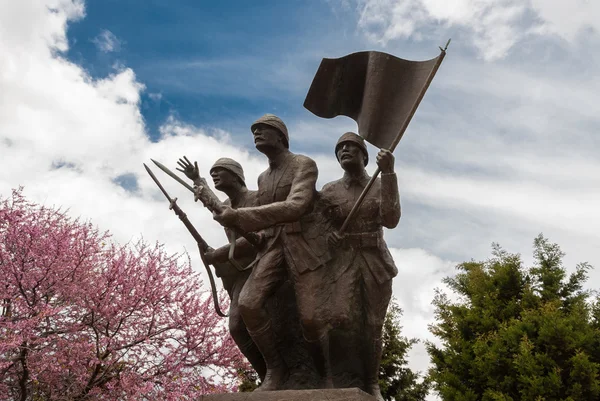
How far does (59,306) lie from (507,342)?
9.94 metres

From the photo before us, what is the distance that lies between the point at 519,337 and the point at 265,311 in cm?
1105

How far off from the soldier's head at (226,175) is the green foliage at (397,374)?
14.5m

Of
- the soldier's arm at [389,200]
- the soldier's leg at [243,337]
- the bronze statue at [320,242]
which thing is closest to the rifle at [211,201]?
the bronze statue at [320,242]

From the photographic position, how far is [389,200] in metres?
5.05

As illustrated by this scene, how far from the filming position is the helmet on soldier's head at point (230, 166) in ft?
18.8

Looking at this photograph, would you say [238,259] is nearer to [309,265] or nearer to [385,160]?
[309,265]

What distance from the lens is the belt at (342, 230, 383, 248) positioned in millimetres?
5238

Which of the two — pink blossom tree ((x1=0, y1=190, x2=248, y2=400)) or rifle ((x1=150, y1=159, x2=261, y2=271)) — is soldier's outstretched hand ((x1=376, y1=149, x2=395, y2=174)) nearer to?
rifle ((x1=150, y1=159, x2=261, y2=271))

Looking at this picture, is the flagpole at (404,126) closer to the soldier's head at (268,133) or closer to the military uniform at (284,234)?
the military uniform at (284,234)

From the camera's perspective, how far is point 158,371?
1280cm

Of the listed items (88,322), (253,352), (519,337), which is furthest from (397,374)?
(253,352)

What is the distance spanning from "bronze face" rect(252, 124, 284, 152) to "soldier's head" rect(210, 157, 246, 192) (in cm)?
35

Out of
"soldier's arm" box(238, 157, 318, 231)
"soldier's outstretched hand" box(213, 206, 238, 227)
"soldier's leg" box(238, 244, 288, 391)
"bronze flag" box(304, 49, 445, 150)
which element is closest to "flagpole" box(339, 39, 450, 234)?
"bronze flag" box(304, 49, 445, 150)

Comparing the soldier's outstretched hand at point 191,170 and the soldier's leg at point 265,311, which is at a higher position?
the soldier's outstretched hand at point 191,170
